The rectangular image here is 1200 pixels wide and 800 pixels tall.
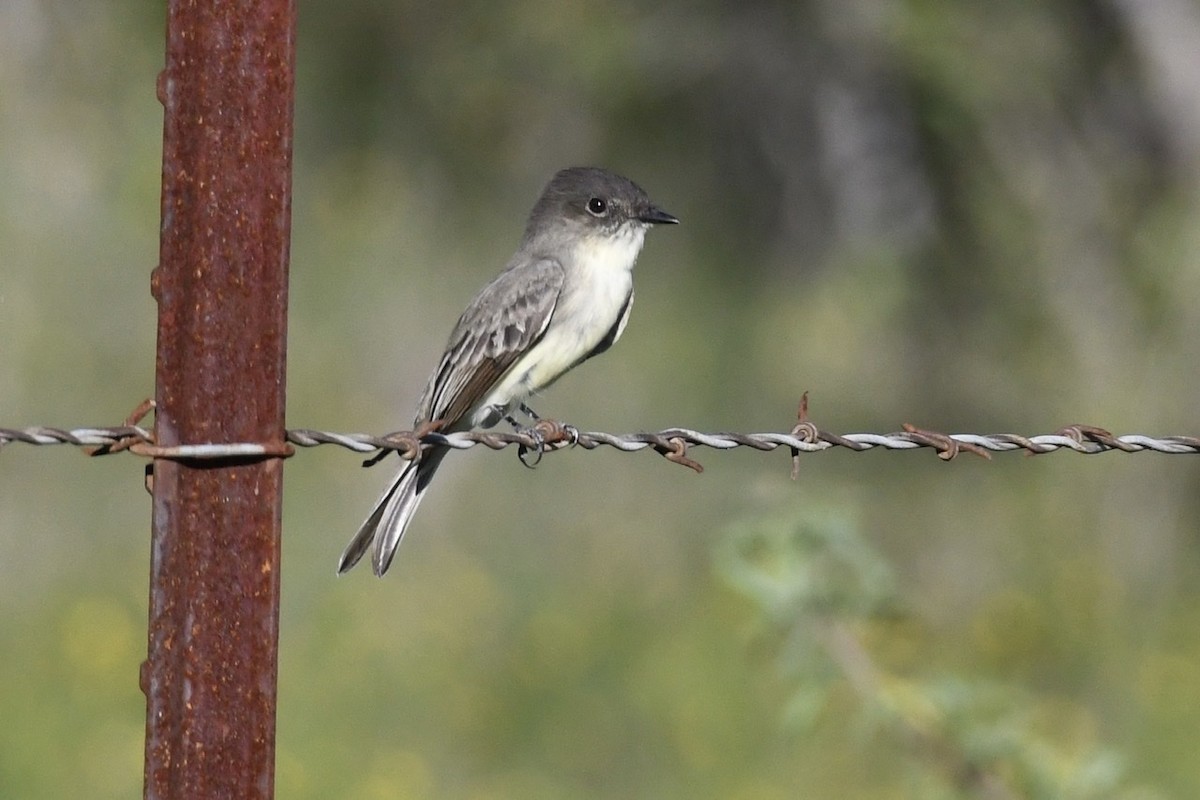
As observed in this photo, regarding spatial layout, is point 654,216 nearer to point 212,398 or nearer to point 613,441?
point 613,441

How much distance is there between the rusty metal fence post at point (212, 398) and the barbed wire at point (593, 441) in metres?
0.04

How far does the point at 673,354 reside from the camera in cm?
1109

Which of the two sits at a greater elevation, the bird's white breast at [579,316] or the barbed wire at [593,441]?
the bird's white breast at [579,316]

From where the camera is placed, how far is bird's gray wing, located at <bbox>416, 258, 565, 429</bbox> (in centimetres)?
538

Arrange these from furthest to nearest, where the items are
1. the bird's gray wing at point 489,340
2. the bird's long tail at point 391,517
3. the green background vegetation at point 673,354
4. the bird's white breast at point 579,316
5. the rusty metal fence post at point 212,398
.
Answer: the green background vegetation at point 673,354
the bird's white breast at point 579,316
the bird's gray wing at point 489,340
the bird's long tail at point 391,517
the rusty metal fence post at point 212,398

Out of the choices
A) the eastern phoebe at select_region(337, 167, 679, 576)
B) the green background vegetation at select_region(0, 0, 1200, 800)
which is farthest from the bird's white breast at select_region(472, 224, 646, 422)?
the green background vegetation at select_region(0, 0, 1200, 800)

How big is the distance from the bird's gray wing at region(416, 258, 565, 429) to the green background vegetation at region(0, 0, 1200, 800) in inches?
78.1

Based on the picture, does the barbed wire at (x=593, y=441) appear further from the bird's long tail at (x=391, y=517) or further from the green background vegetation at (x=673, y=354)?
the green background vegetation at (x=673, y=354)

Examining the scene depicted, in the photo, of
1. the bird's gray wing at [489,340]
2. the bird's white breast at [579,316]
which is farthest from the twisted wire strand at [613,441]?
the bird's white breast at [579,316]

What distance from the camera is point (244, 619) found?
8.76 ft

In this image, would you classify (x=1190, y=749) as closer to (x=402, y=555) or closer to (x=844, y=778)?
(x=844, y=778)

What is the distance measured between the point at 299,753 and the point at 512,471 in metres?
3.76

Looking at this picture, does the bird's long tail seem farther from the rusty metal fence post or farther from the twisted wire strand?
the rusty metal fence post

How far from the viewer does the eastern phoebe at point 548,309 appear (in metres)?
5.43
